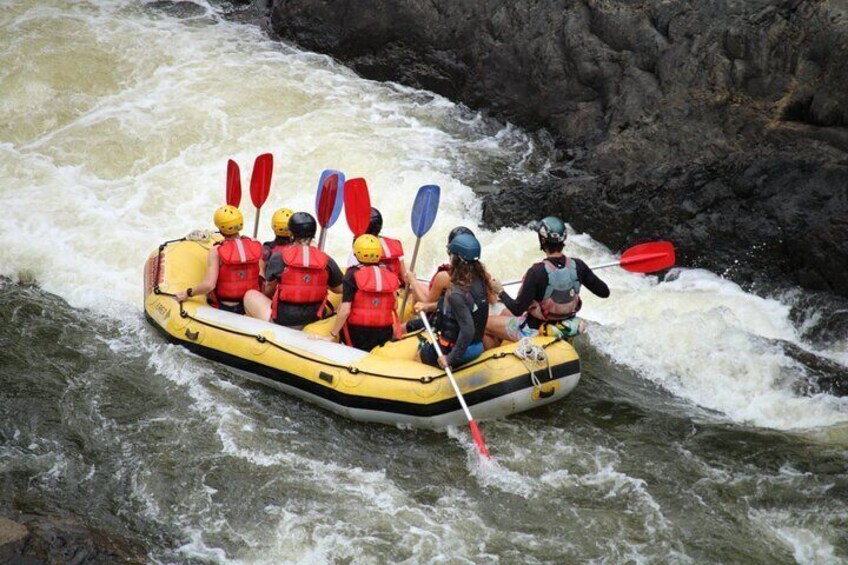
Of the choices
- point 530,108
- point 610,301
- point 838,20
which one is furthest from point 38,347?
point 838,20

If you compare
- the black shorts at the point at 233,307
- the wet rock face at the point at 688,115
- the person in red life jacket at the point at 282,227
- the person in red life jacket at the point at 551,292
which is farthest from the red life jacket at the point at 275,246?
the wet rock face at the point at 688,115

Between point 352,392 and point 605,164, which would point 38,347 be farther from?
point 605,164

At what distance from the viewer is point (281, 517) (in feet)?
18.0

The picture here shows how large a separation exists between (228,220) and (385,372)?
68.6 inches

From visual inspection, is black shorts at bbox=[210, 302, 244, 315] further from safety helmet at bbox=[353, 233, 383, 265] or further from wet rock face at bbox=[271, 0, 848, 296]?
wet rock face at bbox=[271, 0, 848, 296]

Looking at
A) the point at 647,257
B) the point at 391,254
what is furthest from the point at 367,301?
the point at 647,257

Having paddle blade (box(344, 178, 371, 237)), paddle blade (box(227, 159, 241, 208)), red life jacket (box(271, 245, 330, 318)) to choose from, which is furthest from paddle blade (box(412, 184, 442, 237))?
paddle blade (box(227, 159, 241, 208))

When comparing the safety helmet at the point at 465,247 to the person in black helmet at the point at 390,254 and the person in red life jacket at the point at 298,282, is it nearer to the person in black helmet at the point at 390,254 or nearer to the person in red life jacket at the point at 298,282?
the person in black helmet at the point at 390,254

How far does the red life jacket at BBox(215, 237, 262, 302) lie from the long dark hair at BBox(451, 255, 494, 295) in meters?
1.84

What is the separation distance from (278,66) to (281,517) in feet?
26.5

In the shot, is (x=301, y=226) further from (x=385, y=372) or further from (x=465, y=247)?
(x=465, y=247)

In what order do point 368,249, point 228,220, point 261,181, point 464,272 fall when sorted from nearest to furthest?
1. point 464,272
2. point 368,249
3. point 228,220
4. point 261,181

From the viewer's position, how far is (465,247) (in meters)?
5.76

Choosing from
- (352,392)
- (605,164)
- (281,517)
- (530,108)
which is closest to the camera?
(281,517)
